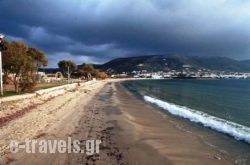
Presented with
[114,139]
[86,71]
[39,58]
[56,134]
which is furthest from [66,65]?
[114,139]

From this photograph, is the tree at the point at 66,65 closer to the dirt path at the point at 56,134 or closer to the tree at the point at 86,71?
the tree at the point at 86,71

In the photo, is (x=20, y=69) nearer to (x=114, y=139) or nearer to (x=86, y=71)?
(x=114, y=139)

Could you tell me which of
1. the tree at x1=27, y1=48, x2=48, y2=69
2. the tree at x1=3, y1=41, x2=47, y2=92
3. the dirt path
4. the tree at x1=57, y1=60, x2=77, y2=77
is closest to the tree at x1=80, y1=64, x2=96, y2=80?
the tree at x1=57, y1=60, x2=77, y2=77

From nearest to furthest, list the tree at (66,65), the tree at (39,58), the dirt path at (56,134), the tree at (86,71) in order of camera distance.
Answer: the dirt path at (56,134)
the tree at (39,58)
the tree at (66,65)
the tree at (86,71)

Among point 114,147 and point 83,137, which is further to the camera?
point 83,137

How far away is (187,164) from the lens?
13672mm

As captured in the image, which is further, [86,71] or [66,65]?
[86,71]

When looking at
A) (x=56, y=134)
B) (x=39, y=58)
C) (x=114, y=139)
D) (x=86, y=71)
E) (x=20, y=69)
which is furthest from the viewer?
(x=86, y=71)

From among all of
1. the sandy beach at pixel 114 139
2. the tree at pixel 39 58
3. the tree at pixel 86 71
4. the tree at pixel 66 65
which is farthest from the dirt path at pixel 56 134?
the tree at pixel 86 71

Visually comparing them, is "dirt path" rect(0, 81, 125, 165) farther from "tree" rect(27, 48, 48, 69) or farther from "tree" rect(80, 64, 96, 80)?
"tree" rect(80, 64, 96, 80)

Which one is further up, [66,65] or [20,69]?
[66,65]

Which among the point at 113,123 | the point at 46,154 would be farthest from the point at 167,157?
the point at 113,123

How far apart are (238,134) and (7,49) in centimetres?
3629

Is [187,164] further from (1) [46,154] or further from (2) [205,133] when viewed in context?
(2) [205,133]
